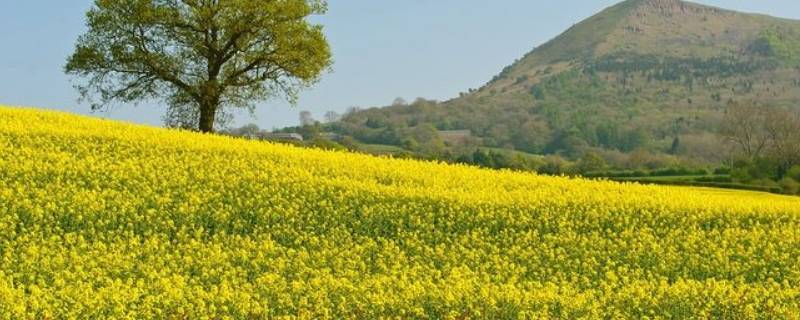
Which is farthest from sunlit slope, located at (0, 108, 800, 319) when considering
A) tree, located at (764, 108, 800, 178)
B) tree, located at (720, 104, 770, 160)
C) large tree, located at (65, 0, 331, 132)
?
tree, located at (720, 104, 770, 160)

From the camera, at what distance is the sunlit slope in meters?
16.2

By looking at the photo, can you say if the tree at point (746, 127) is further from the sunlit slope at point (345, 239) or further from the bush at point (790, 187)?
the sunlit slope at point (345, 239)

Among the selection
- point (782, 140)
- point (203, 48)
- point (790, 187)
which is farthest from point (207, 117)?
point (782, 140)

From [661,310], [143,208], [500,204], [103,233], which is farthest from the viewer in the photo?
[500,204]

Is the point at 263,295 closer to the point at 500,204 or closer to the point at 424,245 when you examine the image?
the point at 424,245

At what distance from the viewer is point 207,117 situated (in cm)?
5006

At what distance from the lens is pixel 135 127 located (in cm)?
3619

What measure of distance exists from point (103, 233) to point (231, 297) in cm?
742

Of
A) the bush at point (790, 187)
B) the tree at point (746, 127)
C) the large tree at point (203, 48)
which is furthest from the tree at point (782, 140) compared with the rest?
the large tree at point (203, 48)

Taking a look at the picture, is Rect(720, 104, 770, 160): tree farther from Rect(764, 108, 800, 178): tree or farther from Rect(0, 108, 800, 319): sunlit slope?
Rect(0, 108, 800, 319): sunlit slope

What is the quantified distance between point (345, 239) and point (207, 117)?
28.8 meters

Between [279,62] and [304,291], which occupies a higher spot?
[279,62]

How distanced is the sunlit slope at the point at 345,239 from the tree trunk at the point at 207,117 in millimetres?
17044

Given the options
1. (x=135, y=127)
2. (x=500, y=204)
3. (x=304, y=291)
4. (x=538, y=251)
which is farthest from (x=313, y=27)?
(x=304, y=291)
